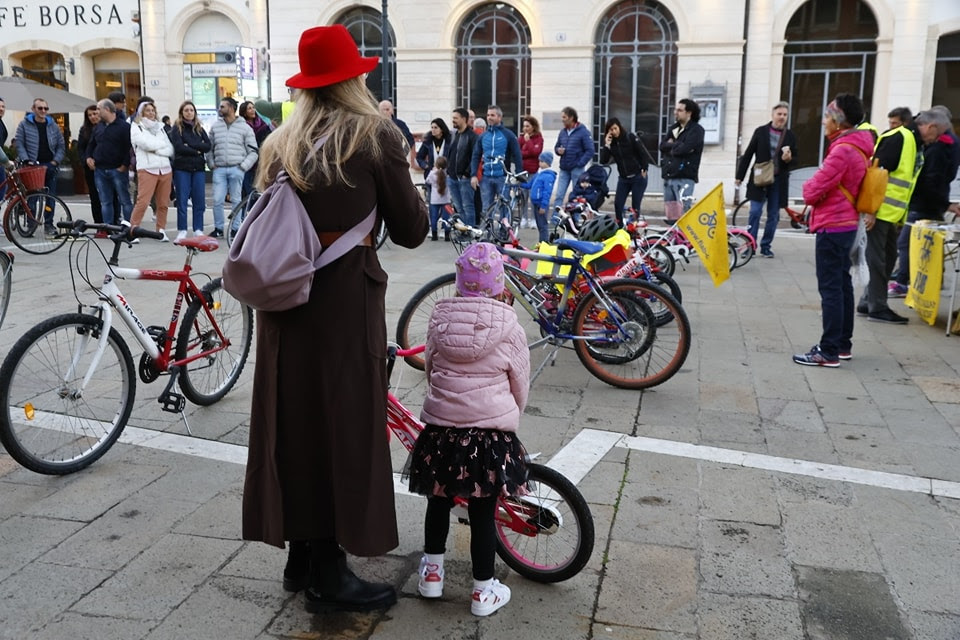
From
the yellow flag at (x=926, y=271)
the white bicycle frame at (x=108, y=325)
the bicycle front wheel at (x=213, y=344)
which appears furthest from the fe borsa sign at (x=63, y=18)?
the white bicycle frame at (x=108, y=325)

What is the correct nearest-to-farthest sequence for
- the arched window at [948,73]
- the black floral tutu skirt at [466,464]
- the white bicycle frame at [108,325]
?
the black floral tutu skirt at [466,464] → the white bicycle frame at [108,325] → the arched window at [948,73]

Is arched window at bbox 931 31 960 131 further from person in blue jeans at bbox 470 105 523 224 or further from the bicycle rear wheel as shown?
the bicycle rear wheel

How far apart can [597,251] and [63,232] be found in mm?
3068

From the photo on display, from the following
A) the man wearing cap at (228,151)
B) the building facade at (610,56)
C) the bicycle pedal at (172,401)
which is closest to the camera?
the bicycle pedal at (172,401)

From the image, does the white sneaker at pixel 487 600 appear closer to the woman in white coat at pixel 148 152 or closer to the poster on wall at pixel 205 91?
the woman in white coat at pixel 148 152

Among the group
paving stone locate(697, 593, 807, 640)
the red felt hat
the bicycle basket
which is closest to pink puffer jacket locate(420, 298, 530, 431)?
the red felt hat

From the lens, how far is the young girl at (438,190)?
12818 mm

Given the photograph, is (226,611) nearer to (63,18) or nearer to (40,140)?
(40,140)

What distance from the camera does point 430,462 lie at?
2.93 m

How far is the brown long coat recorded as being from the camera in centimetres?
278

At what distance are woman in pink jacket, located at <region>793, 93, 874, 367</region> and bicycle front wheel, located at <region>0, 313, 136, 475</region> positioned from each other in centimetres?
434

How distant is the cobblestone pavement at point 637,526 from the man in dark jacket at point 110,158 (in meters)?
7.15

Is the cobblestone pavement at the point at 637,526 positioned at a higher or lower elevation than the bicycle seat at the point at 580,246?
lower

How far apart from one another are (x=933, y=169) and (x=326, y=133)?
23.4ft
